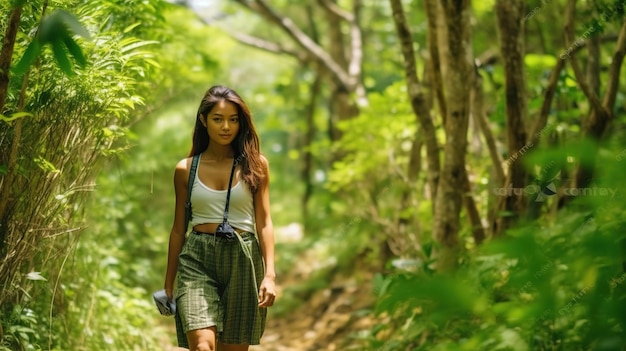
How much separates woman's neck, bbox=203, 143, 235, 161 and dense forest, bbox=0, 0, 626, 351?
0.49 metres

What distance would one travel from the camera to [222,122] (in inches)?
143

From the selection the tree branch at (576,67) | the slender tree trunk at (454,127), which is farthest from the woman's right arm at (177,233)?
the tree branch at (576,67)

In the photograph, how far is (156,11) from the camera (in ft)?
15.2

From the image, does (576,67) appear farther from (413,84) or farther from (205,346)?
(205,346)

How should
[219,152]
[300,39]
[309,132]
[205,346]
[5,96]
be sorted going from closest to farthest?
[5,96]
[205,346]
[219,152]
[300,39]
[309,132]

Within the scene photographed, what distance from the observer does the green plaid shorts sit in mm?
3443

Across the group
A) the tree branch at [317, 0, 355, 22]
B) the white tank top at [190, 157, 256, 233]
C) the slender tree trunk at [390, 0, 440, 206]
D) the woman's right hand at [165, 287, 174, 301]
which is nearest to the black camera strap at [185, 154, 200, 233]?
the white tank top at [190, 157, 256, 233]

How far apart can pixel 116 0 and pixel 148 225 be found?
6.13 m

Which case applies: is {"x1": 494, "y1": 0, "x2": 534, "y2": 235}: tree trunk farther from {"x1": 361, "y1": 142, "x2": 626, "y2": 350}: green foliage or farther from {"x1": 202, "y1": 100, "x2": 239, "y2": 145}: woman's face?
{"x1": 202, "y1": 100, "x2": 239, "y2": 145}: woman's face

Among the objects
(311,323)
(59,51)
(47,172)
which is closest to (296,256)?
(311,323)

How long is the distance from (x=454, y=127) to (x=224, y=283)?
93.1 inches

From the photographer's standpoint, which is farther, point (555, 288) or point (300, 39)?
point (300, 39)

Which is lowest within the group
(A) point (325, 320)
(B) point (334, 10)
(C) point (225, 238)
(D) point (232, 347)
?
(A) point (325, 320)

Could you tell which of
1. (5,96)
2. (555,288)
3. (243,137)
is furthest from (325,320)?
(555,288)
